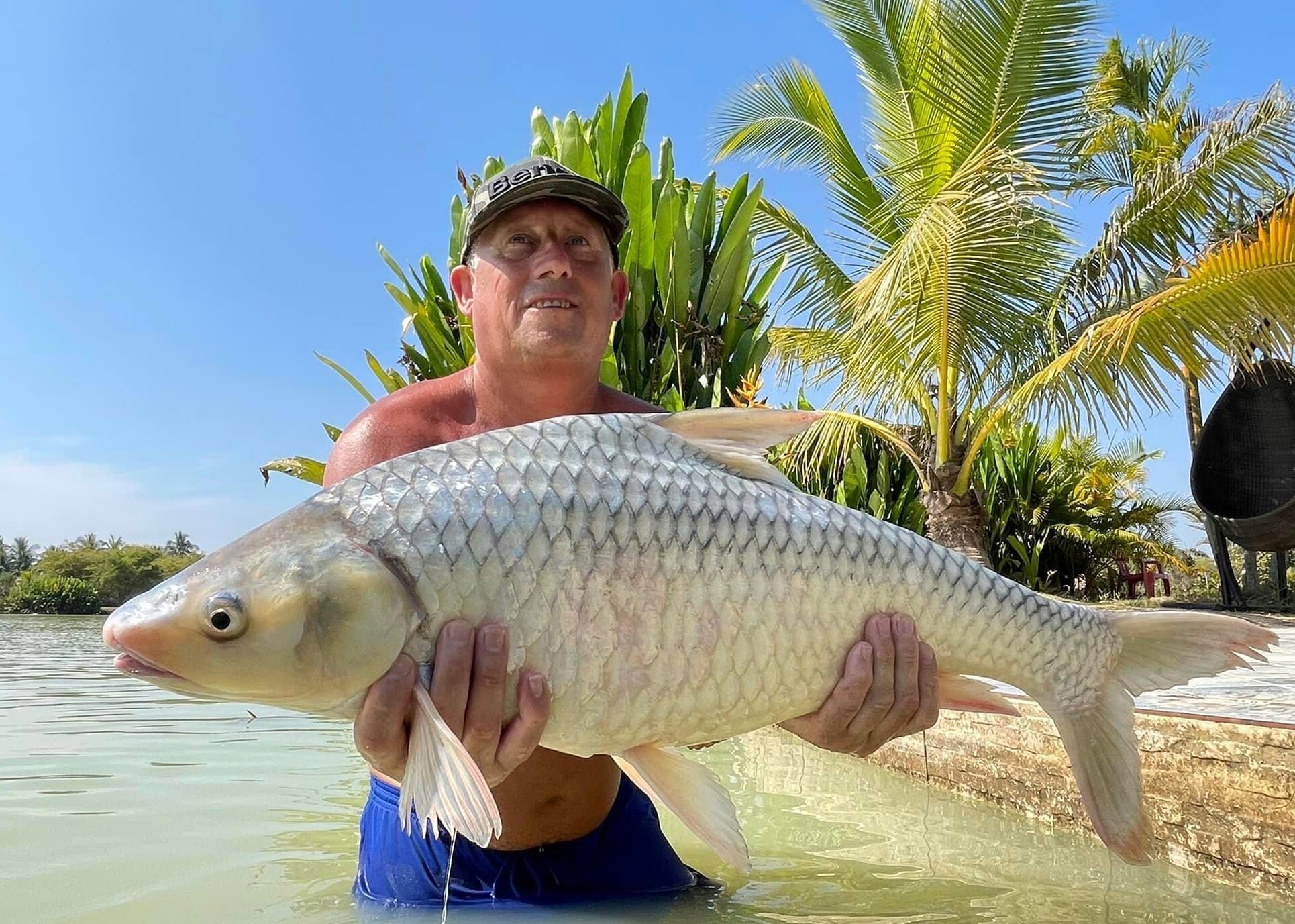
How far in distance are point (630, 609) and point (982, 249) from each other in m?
7.43

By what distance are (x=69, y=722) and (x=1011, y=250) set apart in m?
8.71

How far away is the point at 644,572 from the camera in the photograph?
1.70 metres

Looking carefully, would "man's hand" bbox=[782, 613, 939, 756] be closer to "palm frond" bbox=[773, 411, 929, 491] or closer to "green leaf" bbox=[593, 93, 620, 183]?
"palm frond" bbox=[773, 411, 929, 491]

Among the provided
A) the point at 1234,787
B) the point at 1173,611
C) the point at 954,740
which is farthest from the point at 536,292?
the point at 954,740

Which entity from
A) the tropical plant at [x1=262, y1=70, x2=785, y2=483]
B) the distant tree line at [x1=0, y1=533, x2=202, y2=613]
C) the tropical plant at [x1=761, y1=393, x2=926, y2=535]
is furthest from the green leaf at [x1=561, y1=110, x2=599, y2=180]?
the distant tree line at [x1=0, y1=533, x2=202, y2=613]

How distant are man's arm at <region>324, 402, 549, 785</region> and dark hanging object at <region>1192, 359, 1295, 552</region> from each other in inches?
399

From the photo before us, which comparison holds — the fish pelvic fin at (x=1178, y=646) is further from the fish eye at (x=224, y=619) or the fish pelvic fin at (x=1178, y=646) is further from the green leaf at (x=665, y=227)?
the green leaf at (x=665, y=227)

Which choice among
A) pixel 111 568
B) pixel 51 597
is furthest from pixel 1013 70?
pixel 111 568

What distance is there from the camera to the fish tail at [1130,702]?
2.00 metres

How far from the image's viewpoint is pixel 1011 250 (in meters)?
8.15

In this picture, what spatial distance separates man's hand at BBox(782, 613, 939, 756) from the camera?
1.89m

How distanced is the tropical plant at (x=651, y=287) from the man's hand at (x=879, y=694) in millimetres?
7413

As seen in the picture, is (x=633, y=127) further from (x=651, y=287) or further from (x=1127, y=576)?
(x=1127, y=576)

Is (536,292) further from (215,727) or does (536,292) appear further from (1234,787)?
(215,727)
